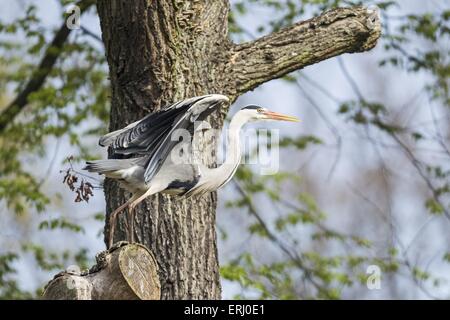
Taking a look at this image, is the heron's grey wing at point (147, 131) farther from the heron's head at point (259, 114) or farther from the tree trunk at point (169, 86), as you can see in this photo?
the heron's head at point (259, 114)

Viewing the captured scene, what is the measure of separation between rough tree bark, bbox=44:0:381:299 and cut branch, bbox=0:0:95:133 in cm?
313

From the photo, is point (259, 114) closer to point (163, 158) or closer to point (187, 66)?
point (187, 66)

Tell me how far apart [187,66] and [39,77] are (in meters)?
3.67

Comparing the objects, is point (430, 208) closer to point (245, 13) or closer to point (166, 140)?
point (245, 13)

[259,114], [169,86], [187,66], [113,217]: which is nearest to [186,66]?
[187,66]

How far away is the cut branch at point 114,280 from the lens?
12.4ft

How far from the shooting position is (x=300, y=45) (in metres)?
5.12

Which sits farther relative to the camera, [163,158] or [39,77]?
[39,77]

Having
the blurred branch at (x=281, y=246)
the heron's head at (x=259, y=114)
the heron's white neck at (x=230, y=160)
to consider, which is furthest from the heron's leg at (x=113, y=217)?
the blurred branch at (x=281, y=246)

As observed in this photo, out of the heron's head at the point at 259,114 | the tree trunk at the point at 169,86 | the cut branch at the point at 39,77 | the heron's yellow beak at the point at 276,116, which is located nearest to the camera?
the tree trunk at the point at 169,86

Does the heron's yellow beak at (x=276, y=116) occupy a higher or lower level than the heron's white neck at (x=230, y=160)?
higher

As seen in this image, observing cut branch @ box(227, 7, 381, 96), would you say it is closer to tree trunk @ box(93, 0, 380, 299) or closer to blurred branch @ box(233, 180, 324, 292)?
tree trunk @ box(93, 0, 380, 299)

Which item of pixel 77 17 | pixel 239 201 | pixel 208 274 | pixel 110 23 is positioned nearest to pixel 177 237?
pixel 208 274

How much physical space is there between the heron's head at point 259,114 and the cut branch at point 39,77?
3354mm
